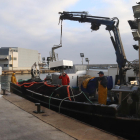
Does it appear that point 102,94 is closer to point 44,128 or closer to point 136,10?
point 44,128

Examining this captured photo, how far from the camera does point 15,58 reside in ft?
243

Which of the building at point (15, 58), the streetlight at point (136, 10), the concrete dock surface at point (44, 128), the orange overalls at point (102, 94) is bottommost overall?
the concrete dock surface at point (44, 128)

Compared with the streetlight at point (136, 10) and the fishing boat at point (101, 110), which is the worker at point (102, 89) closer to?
the fishing boat at point (101, 110)

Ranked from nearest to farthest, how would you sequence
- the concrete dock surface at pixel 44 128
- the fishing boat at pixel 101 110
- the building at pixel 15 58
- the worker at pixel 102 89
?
the concrete dock surface at pixel 44 128, the fishing boat at pixel 101 110, the worker at pixel 102 89, the building at pixel 15 58

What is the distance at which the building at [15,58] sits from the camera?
238 ft

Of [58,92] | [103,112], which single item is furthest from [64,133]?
[58,92]

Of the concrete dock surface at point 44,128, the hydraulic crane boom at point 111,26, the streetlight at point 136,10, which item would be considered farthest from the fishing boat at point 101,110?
the hydraulic crane boom at point 111,26

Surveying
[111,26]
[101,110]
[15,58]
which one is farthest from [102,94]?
[15,58]

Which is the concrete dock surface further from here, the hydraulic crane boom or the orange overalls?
the hydraulic crane boom

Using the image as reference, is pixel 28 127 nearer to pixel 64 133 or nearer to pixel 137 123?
pixel 64 133

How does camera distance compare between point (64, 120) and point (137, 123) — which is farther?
point (64, 120)

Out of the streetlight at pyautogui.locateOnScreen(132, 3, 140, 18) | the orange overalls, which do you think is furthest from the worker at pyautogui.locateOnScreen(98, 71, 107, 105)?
the streetlight at pyautogui.locateOnScreen(132, 3, 140, 18)

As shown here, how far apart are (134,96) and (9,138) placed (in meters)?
4.11

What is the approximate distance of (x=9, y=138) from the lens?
4.31 meters
